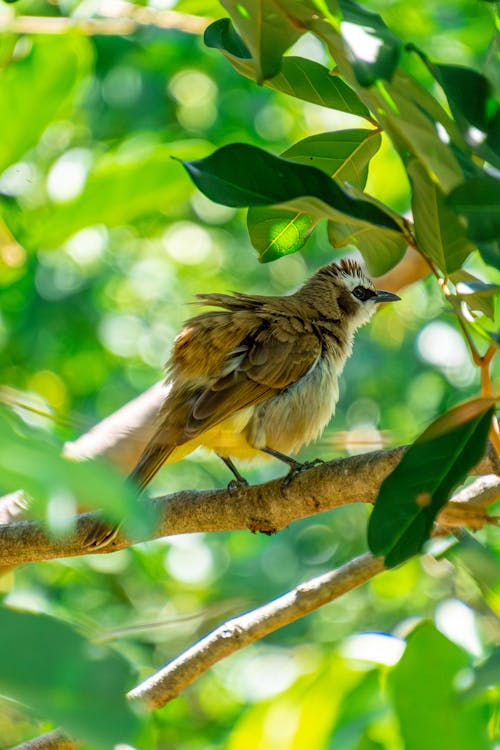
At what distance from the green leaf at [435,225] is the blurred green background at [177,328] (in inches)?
73.8

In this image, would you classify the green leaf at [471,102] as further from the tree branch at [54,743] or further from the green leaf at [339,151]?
the tree branch at [54,743]

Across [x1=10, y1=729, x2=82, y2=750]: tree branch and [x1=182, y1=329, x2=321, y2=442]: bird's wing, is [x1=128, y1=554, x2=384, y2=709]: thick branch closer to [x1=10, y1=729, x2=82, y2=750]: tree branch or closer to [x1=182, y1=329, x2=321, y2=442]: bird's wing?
[x1=10, y1=729, x2=82, y2=750]: tree branch

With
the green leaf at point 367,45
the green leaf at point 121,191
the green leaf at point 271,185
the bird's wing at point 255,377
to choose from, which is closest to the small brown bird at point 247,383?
the bird's wing at point 255,377

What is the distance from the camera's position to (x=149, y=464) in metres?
3.88

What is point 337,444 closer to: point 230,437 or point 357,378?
point 230,437

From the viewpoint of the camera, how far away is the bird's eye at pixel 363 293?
509 cm

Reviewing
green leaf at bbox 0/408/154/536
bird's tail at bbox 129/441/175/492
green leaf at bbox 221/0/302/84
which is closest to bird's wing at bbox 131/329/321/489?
bird's tail at bbox 129/441/175/492

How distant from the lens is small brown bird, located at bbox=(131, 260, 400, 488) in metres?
4.07

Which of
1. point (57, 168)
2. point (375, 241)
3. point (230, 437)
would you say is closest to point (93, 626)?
point (230, 437)

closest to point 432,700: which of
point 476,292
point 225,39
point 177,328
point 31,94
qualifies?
point 476,292

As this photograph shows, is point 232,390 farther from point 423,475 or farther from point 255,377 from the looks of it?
point 423,475

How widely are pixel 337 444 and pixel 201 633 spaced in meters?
2.34

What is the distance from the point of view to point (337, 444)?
435 cm

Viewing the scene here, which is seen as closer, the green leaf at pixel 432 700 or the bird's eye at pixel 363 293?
the green leaf at pixel 432 700
